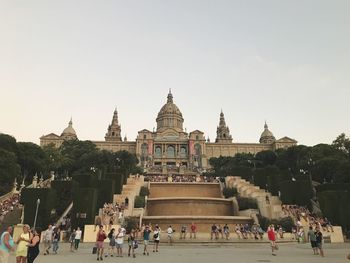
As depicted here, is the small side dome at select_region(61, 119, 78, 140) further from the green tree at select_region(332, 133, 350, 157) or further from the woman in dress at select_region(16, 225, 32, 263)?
the woman in dress at select_region(16, 225, 32, 263)

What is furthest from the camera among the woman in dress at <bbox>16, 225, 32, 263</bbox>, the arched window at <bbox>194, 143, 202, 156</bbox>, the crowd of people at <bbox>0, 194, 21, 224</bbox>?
the arched window at <bbox>194, 143, 202, 156</bbox>

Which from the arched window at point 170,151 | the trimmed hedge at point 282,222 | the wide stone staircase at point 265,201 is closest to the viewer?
the trimmed hedge at point 282,222

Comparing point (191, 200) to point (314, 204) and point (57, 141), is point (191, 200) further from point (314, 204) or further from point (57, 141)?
point (57, 141)

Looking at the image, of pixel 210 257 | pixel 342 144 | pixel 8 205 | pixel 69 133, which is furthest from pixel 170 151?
pixel 210 257

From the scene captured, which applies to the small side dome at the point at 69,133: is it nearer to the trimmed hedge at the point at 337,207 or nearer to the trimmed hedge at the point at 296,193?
the trimmed hedge at the point at 296,193

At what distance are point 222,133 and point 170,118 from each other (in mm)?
24402

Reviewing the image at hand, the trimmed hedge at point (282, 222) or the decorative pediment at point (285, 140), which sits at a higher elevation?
the decorative pediment at point (285, 140)

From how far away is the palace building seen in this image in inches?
4909

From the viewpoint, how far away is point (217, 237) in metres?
23.8

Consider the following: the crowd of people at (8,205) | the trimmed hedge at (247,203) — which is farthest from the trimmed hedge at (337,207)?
the crowd of people at (8,205)

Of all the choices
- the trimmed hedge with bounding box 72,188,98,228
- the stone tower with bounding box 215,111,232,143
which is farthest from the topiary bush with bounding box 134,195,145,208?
the stone tower with bounding box 215,111,232,143

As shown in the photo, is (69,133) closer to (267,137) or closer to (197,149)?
(197,149)

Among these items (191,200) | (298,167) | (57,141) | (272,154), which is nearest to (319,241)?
(191,200)

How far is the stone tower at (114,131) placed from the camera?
138875 millimetres
